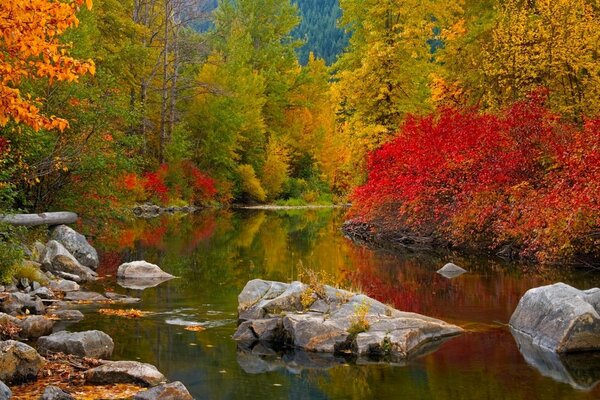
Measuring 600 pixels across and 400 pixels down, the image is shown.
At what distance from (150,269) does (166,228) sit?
14959mm

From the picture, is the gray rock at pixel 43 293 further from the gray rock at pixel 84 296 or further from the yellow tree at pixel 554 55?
the yellow tree at pixel 554 55

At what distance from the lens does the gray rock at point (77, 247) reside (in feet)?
63.6

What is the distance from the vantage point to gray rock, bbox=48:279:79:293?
1544 cm

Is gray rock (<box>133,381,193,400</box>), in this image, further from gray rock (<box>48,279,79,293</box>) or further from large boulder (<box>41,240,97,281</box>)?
large boulder (<box>41,240,97,281</box>)

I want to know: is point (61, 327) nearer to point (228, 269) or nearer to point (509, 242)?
point (228, 269)

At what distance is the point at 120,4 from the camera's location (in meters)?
43.6

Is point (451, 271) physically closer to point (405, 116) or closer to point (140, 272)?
point (140, 272)

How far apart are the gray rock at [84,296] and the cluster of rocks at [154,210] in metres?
25.4

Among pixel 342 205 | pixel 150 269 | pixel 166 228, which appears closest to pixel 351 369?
pixel 150 269

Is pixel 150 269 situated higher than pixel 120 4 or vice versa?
pixel 120 4

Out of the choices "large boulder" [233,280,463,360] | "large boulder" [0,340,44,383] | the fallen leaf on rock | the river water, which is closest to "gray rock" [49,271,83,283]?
the river water

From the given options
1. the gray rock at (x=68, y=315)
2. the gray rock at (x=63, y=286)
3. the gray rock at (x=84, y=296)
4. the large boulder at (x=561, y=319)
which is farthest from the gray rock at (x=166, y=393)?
the gray rock at (x=63, y=286)

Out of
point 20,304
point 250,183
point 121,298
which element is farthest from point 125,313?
point 250,183

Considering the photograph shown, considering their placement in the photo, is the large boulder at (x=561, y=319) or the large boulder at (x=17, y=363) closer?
the large boulder at (x=17, y=363)
